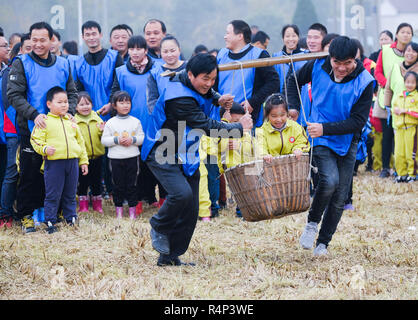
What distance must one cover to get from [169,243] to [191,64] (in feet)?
5.07

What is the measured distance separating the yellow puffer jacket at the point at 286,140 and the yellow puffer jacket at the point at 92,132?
8.92ft

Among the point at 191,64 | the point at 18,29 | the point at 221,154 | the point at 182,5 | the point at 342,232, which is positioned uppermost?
the point at 182,5

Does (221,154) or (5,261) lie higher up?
(221,154)

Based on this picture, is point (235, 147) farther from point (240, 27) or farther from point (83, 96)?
point (83, 96)

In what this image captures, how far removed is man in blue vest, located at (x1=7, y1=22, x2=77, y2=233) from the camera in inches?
279

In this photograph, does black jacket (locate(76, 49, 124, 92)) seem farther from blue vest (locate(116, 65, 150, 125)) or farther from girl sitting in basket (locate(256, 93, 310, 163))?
girl sitting in basket (locate(256, 93, 310, 163))

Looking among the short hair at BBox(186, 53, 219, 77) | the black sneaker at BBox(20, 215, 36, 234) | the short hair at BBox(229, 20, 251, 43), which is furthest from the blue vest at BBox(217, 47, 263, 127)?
the black sneaker at BBox(20, 215, 36, 234)

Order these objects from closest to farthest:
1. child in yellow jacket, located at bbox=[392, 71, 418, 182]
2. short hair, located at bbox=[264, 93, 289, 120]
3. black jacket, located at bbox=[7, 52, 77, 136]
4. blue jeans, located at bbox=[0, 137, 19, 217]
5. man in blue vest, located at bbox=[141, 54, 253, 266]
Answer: man in blue vest, located at bbox=[141, 54, 253, 266]
short hair, located at bbox=[264, 93, 289, 120]
black jacket, located at bbox=[7, 52, 77, 136]
blue jeans, located at bbox=[0, 137, 19, 217]
child in yellow jacket, located at bbox=[392, 71, 418, 182]

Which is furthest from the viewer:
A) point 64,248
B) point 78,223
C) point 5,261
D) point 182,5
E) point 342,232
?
point 182,5

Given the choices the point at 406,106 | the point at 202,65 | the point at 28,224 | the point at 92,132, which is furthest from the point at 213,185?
the point at 406,106

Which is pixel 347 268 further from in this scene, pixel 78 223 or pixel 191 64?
pixel 78 223

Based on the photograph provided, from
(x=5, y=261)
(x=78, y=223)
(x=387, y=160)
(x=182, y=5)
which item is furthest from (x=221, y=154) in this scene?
(x=182, y=5)

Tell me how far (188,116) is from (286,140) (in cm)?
142

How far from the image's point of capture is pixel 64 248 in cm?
650
